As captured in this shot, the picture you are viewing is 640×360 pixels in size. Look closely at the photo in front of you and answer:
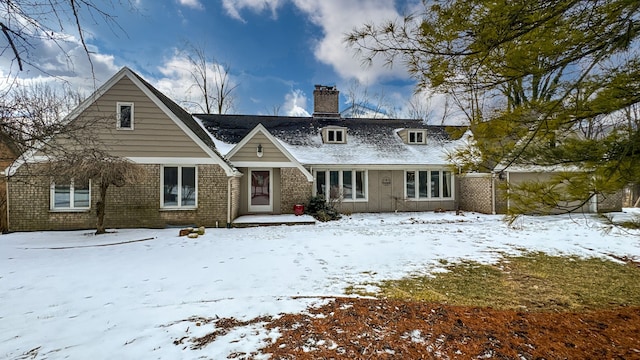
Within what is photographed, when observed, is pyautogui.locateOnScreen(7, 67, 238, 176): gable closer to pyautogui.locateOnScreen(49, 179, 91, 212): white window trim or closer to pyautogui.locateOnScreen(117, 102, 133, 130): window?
pyautogui.locateOnScreen(117, 102, 133, 130): window

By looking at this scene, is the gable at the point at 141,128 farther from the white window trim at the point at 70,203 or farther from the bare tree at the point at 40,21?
the bare tree at the point at 40,21

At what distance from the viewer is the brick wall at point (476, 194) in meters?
15.4

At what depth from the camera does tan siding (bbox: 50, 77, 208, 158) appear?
11.2 m

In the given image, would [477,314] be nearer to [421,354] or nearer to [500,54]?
[421,354]

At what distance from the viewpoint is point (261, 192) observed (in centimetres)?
1484

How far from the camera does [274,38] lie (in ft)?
56.7

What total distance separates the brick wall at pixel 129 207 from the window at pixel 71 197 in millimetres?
183

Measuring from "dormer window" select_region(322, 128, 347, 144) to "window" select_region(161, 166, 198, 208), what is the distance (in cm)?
827

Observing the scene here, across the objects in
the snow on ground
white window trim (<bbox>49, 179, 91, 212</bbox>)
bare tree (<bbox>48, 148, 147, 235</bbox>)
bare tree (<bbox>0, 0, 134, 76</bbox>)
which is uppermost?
bare tree (<bbox>0, 0, 134, 76</bbox>)

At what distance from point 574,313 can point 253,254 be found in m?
6.47

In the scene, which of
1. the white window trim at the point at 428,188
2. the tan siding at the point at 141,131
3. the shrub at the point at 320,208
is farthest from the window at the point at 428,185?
the tan siding at the point at 141,131

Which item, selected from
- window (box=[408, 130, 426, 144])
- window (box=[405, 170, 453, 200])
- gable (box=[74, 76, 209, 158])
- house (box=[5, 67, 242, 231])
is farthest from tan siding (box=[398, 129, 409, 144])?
gable (box=[74, 76, 209, 158])

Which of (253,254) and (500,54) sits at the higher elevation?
(500,54)

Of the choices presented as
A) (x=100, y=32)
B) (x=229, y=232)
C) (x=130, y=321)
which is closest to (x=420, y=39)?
(x=100, y=32)
